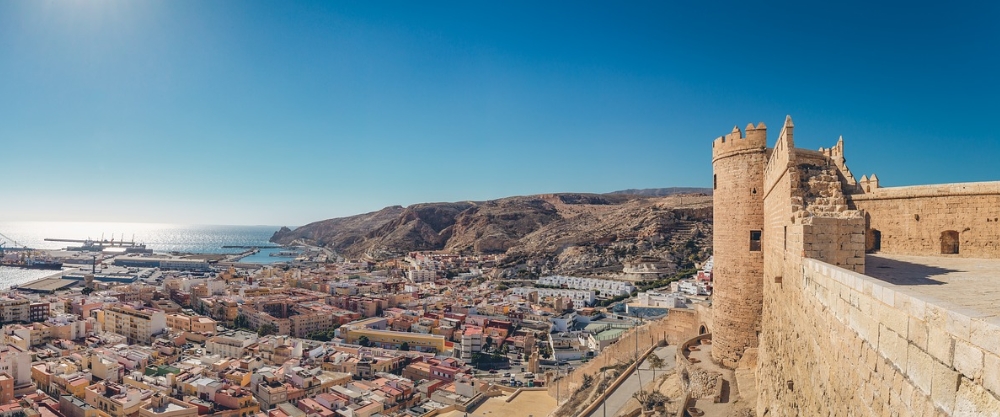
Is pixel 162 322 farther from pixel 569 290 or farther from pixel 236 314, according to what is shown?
pixel 569 290

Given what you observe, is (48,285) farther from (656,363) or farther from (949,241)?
(949,241)

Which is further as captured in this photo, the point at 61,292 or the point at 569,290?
the point at 61,292

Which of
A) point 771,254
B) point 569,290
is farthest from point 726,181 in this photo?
point 569,290

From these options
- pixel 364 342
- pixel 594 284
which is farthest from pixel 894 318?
pixel 594 284

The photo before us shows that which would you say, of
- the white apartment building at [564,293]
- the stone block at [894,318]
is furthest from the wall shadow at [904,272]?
the white apartment building at [564,293]

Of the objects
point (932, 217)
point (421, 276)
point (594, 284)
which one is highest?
point (932, 217)

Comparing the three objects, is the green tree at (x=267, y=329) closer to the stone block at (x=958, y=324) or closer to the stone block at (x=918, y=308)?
the stone block at (x=918, y=308)
